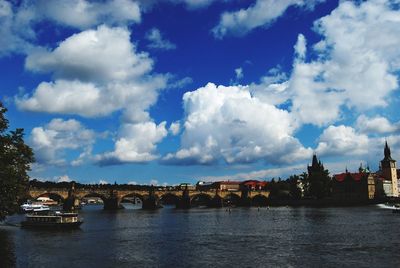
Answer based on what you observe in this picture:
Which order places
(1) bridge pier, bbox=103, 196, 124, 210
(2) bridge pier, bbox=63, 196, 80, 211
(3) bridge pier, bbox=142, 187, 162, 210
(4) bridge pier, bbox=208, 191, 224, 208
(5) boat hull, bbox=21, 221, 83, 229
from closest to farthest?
1. (5) boat hull, bbox=21, 221, 83, 229
2. (2) bridge pier, bbox=63, 196, 80, 211
3. (1) bridge pier, bbox=103, 196, 124, 210
4. (3) bridge pier, bbox=142, 187, 162, 210
5. (4) bridge pier, bbox=208, 191, 224, 208

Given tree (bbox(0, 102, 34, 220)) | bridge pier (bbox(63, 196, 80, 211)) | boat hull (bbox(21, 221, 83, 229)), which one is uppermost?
tree (bbox(0, 102, 34, 220))

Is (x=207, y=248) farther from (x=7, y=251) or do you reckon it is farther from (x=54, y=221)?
(x=54, y=221)

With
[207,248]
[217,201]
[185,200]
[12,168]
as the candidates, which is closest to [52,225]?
[12,168]

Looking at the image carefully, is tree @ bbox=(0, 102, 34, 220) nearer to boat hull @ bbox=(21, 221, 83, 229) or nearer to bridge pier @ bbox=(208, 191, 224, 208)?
boat hull @ bbox=(21, 221, 83, 229)

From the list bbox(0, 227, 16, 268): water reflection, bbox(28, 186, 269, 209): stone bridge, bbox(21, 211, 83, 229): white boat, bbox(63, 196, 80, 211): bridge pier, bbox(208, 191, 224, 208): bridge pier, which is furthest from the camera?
bbox(208, 191, 224, 208): bridge pier

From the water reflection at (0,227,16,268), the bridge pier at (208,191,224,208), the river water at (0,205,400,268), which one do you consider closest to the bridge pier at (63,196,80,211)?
the bridge pier at (208,191,224,208)

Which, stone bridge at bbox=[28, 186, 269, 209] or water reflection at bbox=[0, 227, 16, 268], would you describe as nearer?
water reflection at bbox=[0, 227, 16, 268]

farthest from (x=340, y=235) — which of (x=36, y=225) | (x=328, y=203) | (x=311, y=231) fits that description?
(x=328, y=203)

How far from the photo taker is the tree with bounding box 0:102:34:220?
50125mm

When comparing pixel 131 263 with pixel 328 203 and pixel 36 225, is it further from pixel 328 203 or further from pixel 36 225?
pixel 328 203

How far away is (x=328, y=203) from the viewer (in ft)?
595

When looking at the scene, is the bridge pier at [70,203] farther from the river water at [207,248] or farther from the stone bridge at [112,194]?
the river water at [207,248]

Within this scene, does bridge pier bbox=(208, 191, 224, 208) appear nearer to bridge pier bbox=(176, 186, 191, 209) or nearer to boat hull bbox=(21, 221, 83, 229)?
bridge pier bbox=(176, 186, 191, 209)

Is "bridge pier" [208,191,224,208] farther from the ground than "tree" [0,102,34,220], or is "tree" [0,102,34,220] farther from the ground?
"tree" [0,102,34,220]
